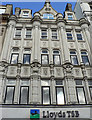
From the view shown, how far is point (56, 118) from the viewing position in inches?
413

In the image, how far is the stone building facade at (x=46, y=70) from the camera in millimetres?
10837

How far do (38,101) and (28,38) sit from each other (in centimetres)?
890

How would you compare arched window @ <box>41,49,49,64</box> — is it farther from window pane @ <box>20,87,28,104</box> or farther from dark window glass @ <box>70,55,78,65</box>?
window pane @ <box>20,87,28,104</box>

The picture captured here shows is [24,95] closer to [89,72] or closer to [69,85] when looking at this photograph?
[69,85]

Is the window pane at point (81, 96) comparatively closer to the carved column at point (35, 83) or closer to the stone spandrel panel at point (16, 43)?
the carved column at point (35, 83)

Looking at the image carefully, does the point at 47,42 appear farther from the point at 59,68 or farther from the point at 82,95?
the point at 82,95

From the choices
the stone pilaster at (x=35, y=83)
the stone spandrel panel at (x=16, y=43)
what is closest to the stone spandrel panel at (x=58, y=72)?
the stone pilaster at (x=35, y=83)

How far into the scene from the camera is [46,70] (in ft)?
46.6

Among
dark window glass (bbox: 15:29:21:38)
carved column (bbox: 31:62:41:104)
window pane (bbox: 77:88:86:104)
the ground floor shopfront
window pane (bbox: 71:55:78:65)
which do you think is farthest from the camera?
dark window glass (bbox: 15:29:21:38)

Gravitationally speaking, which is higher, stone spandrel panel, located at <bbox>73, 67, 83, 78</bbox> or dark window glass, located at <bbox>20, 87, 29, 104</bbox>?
stone spandrel panel, located at <bbox>73, 67, 83, 78</bbox>

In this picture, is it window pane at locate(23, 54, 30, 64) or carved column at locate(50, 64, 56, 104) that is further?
window pane at locate(23, 54, 30, 64)

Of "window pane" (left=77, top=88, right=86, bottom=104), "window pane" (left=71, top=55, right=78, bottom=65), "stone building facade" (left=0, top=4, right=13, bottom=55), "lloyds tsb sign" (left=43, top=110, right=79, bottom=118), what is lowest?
"lloyds tsb sign" (left=43, top=110, right=79, bottom=118)

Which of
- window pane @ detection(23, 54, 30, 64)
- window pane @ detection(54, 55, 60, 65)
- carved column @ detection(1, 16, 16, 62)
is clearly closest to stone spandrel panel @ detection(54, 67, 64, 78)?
window pane @ detection(54, 55, 60, 65)

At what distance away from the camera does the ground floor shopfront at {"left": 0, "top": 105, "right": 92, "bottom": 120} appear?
10.4 metres
